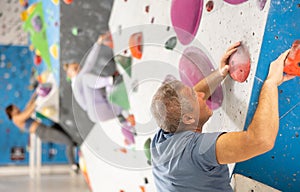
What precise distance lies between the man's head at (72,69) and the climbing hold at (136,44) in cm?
109

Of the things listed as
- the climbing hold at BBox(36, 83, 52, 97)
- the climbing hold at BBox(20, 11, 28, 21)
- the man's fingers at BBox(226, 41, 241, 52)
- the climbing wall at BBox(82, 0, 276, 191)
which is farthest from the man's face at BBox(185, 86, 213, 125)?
the climbing hold at BBox(20, 11, 28, 21)

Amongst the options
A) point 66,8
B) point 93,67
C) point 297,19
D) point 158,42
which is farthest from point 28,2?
point 297,19

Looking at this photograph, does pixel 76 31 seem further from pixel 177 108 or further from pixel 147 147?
pixel 177 108

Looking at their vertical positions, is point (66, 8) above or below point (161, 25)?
above

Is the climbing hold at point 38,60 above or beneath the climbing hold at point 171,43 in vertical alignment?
above

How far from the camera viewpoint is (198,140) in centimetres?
143

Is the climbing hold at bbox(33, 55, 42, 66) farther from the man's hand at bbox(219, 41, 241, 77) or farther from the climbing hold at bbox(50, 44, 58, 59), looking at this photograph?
the man's hand at bbox(219, 41, 241, 77)

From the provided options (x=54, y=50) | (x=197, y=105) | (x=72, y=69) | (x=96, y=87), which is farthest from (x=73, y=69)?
(x=197, y=105)

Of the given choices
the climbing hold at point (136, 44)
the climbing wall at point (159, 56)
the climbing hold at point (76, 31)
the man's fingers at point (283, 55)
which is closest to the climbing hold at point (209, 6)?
the climbing wall at point (159, 56)

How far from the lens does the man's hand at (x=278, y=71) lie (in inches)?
56.1

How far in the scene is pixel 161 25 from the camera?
2.47 metres

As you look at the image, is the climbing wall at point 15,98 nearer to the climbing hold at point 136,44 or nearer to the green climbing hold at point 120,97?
the green climbing hold at point 120,97

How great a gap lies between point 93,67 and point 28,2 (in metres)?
2.92

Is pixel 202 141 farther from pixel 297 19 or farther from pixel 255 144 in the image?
pixel 297 19
